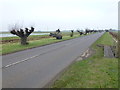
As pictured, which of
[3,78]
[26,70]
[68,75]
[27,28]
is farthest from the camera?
[27,28]

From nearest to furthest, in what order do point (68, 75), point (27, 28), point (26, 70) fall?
1. point (68, 75)
2. point (26, 70)
3. point (27, 28)

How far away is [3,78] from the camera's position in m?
8.38

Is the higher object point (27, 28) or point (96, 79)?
point (27, 28)

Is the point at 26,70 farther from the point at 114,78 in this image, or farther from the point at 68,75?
the point at 114,78

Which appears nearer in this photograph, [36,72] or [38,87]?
[38,87]

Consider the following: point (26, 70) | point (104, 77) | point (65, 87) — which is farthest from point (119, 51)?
point (65, 87)

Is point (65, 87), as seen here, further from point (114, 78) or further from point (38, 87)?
point (114, 78)

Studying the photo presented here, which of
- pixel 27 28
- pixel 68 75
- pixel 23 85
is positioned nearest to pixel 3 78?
pixel 23 85

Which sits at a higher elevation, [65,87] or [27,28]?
[27,28]

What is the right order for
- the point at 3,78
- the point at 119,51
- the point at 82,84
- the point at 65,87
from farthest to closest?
the point at 119,51 < the point at 3,78 < the point at 82,84 < the point at 65,87

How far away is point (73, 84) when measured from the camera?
7.47 metres

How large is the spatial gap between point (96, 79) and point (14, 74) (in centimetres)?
379

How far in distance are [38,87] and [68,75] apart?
2.30m

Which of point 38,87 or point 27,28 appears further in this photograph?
point 27,28
